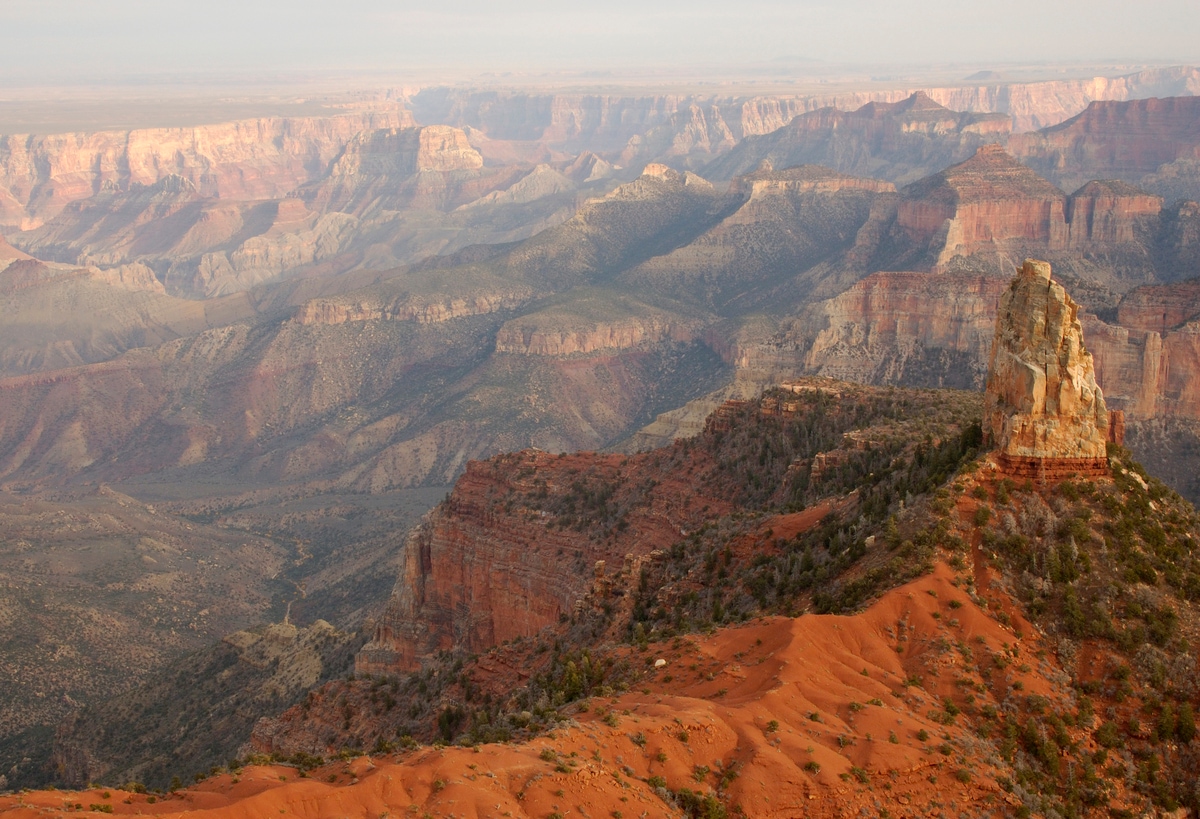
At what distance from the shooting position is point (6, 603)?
89.1 metres

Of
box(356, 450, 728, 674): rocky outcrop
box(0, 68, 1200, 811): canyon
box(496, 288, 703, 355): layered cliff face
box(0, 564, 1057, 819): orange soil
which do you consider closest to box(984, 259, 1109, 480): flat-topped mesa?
box(0, 68, 1200, 811): canyon

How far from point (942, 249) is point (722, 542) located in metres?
141

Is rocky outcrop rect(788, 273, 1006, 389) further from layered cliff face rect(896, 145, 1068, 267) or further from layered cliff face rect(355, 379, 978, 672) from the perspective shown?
layered cliff face rect(355, 379, 978, 672)

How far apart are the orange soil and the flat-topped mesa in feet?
19.3

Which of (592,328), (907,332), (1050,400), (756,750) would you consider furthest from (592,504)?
(592,328)

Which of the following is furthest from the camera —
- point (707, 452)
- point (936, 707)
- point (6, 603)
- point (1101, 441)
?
point (6, 603)

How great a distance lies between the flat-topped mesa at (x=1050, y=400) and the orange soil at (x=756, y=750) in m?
5.90

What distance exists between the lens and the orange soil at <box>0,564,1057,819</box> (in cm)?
2333

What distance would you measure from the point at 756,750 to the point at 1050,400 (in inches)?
602

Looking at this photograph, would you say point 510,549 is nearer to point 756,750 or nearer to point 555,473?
point 555,473

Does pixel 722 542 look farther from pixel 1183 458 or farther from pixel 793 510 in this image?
pixel 1183 458

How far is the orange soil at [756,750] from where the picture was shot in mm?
23328

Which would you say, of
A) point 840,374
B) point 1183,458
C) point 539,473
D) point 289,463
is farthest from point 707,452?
point 289,463

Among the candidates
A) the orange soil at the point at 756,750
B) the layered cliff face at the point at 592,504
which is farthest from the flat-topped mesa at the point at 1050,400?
the layered cliff face at the point at 592,504
